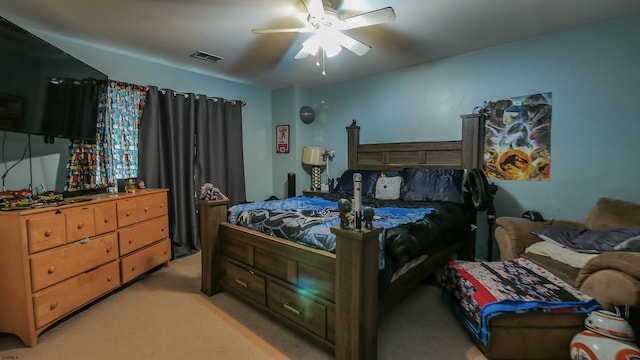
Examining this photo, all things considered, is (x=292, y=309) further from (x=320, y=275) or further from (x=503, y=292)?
(x=503, y=292)

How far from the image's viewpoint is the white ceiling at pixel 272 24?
214 centimetres

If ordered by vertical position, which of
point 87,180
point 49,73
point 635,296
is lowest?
point 635,296

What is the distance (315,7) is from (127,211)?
8.08 ft

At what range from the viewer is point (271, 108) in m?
4.79

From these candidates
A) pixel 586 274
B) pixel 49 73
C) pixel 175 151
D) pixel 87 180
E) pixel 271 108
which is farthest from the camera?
pixel 271 108

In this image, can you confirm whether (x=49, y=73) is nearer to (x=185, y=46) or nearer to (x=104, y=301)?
(x=185, y=46)

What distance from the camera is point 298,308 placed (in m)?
1.83

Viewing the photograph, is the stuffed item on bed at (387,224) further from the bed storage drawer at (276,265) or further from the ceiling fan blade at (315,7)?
the ceiling fan blade at (315,7)

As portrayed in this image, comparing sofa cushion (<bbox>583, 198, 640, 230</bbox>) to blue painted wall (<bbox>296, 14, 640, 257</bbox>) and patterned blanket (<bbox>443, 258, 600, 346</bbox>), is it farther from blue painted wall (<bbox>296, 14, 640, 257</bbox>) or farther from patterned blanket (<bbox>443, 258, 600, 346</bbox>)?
patterned blanket (<bbox>443, 258, 600, 346</bbox>)

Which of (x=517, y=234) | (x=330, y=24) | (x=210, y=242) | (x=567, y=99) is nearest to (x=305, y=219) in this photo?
(x=210, y=242)

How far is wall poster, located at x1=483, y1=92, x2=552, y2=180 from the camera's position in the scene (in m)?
2.75

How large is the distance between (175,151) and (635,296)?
13.9ft

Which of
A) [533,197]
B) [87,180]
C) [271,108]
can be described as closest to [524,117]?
[533,197]

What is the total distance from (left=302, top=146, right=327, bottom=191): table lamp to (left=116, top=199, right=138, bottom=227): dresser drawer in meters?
2.35
